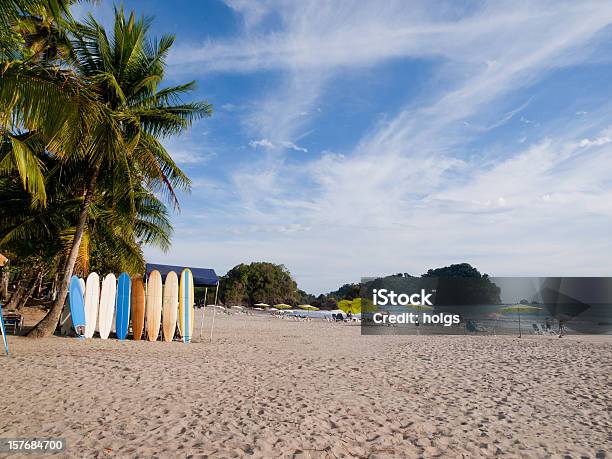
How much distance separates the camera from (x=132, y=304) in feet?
41.6

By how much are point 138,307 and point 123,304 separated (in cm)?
44

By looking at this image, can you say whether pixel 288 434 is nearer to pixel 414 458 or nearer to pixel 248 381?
pixel 414 458

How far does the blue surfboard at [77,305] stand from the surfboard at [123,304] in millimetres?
917

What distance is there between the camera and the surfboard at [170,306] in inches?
487

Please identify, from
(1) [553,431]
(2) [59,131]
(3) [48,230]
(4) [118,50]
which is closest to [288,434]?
(1) [553,431]

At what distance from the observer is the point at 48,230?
41.8ft

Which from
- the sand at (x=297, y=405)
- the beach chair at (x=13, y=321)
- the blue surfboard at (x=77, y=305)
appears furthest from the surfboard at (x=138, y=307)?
the beach chair at (x=13, y=321)

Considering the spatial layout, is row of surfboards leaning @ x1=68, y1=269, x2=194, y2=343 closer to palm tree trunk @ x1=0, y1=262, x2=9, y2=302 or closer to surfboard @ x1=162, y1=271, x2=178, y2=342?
surfboard @ x1=162, y1=271, x2=178, y2=342

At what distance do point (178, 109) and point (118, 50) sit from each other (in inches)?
79.8

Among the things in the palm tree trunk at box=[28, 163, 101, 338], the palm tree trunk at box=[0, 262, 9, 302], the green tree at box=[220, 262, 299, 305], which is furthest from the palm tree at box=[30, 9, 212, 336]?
the green tree at box=[220, 262, 299, 305]

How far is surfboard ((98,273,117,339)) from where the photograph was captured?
12117mm

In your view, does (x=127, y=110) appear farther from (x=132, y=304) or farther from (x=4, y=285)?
(x=4, y=285)

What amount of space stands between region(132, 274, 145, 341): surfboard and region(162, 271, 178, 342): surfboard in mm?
669

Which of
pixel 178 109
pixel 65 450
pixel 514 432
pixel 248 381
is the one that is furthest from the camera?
pixel 178 109
